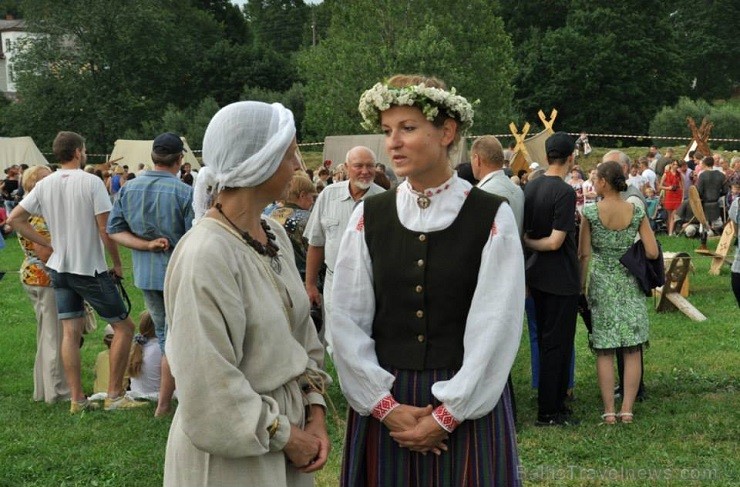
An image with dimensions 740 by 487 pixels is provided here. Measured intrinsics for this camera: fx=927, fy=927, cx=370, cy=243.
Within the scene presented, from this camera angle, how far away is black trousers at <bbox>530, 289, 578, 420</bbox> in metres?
6.34

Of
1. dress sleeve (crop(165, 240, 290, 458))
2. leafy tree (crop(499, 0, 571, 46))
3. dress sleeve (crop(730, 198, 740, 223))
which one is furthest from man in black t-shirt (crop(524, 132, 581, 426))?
leafy tree (crop(499, 0, 571, 46))

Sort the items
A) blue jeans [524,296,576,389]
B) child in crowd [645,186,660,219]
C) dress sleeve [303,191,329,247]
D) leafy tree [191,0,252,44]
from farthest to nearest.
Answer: leafy tree [191,0,252,44] < child in crowd [645,186,660,219] < blue jeans [524,296,576,389] < dress sleeve [303,191,329,247]

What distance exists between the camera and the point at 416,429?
123 inches

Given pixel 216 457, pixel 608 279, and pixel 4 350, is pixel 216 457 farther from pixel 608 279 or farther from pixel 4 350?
pixel 4 350

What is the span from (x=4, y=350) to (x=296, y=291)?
7.28 metres

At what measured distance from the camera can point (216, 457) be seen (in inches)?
103

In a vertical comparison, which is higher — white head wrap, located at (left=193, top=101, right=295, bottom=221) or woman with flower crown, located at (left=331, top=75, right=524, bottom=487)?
white head wrap, located at (left=193, top=101, right=295, bottom=221)

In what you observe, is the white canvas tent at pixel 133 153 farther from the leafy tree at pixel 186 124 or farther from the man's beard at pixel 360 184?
the man's beard at pixel 360 184

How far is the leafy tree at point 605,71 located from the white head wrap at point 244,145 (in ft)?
173

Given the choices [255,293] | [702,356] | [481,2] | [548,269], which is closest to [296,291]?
[255,293]

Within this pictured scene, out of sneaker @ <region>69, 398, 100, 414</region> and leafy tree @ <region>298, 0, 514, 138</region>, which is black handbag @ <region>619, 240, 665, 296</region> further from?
leafy tree @ <region>298, 0, 514, 138</region>

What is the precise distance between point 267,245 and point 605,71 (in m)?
53.9

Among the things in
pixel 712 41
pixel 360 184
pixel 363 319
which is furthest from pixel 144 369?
pixel 712 41

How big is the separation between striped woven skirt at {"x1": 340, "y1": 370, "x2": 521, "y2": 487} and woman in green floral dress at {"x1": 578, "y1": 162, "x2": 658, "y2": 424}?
11.2 ft
